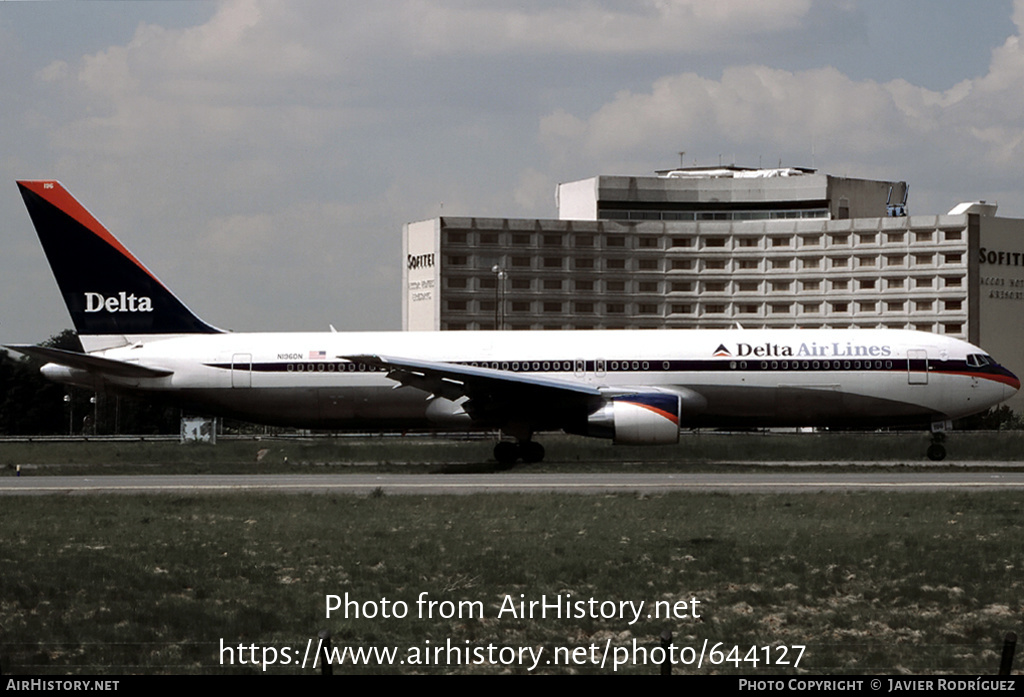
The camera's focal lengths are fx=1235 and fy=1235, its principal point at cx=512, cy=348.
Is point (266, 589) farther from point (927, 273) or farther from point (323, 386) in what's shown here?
point (927, 273)

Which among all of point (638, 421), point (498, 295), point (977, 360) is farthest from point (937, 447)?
point (498, 295)

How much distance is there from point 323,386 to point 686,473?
11440 millimetres

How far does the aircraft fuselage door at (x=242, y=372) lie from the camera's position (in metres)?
37.6

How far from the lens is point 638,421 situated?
34.6 metres

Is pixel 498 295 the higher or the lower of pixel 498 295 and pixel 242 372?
the higher

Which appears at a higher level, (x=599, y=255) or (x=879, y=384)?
(x=599, y=255)

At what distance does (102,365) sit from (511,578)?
927 inches

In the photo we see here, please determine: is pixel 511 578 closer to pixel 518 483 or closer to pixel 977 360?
pixel 518 483

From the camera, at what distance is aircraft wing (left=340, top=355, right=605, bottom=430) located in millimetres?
34938

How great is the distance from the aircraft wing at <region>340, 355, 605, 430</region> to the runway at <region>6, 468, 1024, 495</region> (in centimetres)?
285

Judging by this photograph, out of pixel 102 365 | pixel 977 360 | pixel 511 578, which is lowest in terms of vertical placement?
pixel 511 578

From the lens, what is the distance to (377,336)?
3875cm

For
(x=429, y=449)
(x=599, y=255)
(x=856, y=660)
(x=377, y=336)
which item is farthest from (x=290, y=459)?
(x=599, y=255)

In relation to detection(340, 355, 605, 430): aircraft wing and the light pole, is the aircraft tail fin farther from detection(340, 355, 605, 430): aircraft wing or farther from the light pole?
the light pole
